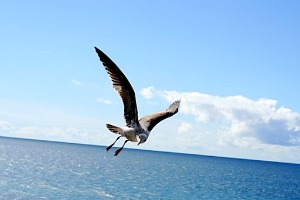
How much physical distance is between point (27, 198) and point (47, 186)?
50.7ft

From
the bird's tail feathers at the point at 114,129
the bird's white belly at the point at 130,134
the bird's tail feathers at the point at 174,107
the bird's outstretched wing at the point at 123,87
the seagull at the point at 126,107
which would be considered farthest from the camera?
the bird's tail feathers at the point at 174,107

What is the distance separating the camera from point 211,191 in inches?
3324

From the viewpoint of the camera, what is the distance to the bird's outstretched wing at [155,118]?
11025mm

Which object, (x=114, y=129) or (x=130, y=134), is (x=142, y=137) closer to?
(x=130, y=134)

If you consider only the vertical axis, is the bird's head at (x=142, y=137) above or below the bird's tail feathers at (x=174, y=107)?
below

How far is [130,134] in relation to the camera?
9555 mm

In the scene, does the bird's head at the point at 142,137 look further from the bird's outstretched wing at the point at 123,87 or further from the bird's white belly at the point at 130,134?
the bird's outstretched wing at the point at 123,87

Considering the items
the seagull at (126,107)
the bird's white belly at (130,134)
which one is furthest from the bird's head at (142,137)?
the bird's white belly at (130,134)

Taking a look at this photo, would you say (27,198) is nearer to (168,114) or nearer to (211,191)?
(211,191)

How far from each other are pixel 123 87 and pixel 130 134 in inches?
41.2

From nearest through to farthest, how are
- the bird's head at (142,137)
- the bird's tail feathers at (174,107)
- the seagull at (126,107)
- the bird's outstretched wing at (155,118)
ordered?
the seagull at (126,107)
the bird's head at (142,137)
the bird's outstretched wing at (155,118)
the bird's tail feathers at (174,107)

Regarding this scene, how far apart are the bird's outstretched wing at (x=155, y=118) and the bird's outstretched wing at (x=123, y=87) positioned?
98 cm

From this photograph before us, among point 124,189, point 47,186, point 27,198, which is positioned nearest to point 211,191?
point 124,189

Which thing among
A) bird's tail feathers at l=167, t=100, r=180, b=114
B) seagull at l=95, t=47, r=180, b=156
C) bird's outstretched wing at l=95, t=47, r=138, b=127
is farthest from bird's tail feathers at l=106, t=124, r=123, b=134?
bird's tail feathers at l=167, t=100, r=180, b=114
